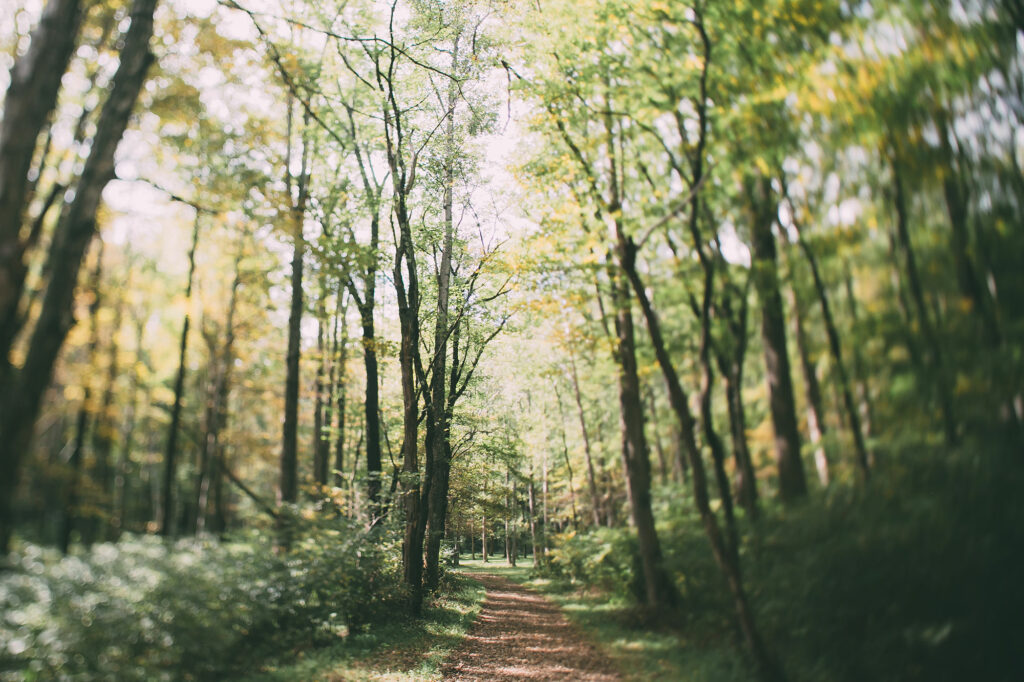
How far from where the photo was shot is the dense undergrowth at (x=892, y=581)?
3.44 m

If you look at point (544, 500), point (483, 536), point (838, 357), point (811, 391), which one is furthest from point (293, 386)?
point (544, 500)

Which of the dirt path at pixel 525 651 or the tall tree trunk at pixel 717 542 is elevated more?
the tall tree trunk at pixel 717 542

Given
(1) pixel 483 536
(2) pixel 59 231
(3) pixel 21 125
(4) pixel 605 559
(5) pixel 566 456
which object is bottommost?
(4) pixel 605 559

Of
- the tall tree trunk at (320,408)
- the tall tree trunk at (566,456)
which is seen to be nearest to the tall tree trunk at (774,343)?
the tall tree trunk at (320,408)

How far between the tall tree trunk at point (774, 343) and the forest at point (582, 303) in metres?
0.04

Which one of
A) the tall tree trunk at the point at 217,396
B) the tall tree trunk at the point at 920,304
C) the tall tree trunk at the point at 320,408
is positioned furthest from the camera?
the tall tree trunk at the point at 320,408

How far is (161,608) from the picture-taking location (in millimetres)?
3980

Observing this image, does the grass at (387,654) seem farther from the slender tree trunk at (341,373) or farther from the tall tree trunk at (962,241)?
the tall tree trunk at (962,241)

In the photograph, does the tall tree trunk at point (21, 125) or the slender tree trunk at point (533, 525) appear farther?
the slender tree trunk at point (533, 525)

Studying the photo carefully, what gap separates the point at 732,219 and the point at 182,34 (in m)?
7.00

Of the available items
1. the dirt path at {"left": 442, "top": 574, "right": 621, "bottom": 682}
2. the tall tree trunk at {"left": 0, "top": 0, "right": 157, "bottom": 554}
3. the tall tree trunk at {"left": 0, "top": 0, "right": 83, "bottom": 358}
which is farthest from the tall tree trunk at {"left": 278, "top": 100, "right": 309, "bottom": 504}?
the tall tree trunk at {"left": 0, "top": 0, "right": 83, "bottom": 358}

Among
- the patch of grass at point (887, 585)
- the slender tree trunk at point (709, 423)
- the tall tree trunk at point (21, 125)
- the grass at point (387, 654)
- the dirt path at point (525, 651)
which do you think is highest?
the tall tree trunk at point (21, 125)

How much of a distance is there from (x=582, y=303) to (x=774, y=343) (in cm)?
443

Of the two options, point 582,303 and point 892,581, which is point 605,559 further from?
point 892,581
